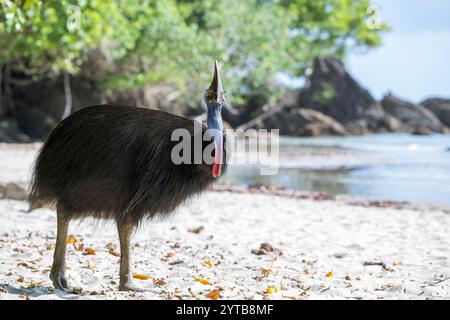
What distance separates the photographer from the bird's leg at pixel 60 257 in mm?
3865

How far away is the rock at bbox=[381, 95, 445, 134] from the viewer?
39281 mm

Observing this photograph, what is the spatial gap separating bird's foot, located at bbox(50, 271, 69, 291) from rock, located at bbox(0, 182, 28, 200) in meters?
3.79

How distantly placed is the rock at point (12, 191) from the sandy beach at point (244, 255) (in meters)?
0.13

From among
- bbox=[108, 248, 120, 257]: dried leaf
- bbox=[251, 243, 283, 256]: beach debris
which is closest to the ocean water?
bbox=[251, 243, 283, 256]: beach debris

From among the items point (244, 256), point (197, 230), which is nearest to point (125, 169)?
point (244, 256)

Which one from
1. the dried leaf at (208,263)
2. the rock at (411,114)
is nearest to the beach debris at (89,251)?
the dried leaf at (208,263)

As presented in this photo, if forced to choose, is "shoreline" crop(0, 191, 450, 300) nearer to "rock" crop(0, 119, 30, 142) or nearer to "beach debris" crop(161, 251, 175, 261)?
"beach debris" crop(161, 251, 175, 261)

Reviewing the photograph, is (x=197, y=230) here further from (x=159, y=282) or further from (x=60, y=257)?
(x=60, y=257)

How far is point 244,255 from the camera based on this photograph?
203 inches

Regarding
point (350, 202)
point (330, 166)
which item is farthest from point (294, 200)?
point (330, 166)

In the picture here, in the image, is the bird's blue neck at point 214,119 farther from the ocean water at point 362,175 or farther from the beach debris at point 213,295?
the ocean water at point 362,175

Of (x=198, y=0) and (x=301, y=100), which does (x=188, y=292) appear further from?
(x=301, y=100)

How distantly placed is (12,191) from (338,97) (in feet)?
108
